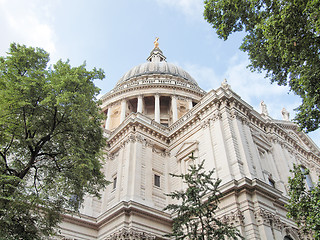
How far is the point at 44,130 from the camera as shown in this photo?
1196cm

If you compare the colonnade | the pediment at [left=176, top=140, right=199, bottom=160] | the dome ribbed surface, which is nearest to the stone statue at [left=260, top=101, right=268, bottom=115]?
the pediment at [left=176, top=140, right=199, bottom=160]

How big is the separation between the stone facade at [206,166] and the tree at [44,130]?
6.30m

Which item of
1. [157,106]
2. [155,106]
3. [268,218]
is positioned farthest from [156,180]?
[155,106]

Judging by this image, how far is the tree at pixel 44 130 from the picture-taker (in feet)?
35.3

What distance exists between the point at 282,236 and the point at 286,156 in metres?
9.36

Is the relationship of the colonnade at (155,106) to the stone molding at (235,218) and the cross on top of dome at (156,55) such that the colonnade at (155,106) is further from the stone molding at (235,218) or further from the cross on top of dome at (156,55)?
the stone molding at (235,218)

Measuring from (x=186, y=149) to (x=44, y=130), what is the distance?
1248 cm

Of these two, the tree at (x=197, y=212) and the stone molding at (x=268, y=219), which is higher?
the stone molding at (x=268, y=219)

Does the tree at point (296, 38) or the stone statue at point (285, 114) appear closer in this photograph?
the tree at point (296, 38)

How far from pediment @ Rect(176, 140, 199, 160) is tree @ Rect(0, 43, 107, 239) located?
9.86 m

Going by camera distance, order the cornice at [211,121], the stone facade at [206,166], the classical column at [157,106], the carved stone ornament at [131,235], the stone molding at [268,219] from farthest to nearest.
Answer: the classical column at [157,106]
the cornice at [211,121]
the carved stone ornament at [131,235]
the stone facade at [206,166]
the stone molding at [268,219]

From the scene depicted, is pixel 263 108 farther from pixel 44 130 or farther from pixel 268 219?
pixel 44 130

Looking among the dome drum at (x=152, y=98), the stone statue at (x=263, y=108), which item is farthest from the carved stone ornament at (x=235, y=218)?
the dome drum at (x=152, y=98)

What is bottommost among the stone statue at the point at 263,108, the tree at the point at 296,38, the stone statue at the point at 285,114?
the tree at the point at 296,38
